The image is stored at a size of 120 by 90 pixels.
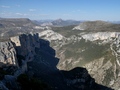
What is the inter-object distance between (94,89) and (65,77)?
55.8 feet

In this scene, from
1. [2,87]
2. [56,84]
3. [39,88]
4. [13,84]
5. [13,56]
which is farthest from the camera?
[13,56]

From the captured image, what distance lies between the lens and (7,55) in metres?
146

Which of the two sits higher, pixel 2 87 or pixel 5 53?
pixel 2 87

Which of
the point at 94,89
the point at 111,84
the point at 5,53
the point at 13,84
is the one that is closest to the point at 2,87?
the point at 13,84

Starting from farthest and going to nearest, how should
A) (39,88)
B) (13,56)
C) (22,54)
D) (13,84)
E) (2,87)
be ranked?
1. (22,54)
2. (13,56)
3. (39,88)
4. (13,84)
5. (2,87)

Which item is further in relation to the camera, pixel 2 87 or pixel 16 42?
pixel 16 42

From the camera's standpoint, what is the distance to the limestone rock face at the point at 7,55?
14188 centimetres

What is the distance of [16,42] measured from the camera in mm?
174250

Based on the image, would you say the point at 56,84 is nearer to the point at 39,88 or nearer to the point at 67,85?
the point at 67,85

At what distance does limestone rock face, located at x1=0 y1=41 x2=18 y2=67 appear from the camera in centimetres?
14188

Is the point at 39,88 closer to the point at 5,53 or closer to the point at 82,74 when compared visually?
the point at 82,74

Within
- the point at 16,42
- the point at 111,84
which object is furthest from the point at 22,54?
the point at 111,84

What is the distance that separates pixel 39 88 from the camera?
62000 mm

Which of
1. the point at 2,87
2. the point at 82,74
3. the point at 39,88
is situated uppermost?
the point at 2,87
